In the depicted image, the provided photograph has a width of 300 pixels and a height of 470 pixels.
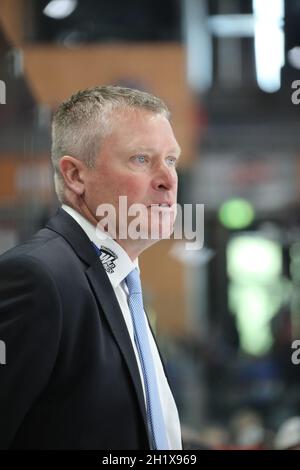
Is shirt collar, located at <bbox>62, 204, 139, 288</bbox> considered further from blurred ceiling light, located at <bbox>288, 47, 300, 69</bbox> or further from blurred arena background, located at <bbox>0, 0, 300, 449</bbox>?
blurred arena background, located at <bbox>0, 0, 300, 449</bbox>

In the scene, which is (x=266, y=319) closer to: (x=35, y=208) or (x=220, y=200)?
(x=220, y=200)

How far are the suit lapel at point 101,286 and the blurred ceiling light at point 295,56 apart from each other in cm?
106

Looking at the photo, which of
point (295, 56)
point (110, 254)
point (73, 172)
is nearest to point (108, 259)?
point (110, 254)

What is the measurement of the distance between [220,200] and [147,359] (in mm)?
6041

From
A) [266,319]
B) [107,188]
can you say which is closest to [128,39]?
[266,319]

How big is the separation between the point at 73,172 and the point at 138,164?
0.09 m

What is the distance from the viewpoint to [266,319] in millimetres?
6086

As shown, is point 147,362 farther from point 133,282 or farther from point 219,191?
point 219,191

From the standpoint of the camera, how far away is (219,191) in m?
7.13

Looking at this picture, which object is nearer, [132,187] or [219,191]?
[132,187]

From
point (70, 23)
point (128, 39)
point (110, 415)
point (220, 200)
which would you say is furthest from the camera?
point (220, 200)

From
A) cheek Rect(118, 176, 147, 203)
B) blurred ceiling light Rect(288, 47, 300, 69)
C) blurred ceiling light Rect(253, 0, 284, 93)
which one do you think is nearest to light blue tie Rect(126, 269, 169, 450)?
cheek Rect(118, 176, 147, 203)

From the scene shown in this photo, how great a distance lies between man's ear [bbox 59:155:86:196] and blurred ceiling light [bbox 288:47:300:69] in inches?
40.6

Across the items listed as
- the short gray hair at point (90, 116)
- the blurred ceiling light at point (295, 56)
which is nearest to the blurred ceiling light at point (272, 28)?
the blurred ceiling light at point (295, 56)
